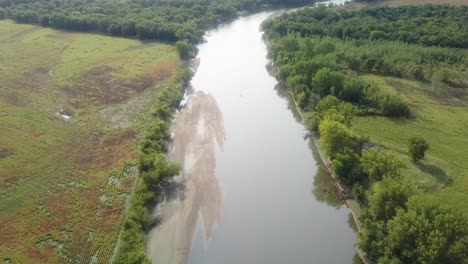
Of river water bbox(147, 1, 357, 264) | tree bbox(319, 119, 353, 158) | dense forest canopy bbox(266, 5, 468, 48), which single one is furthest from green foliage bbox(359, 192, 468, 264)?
dense forest canopy bbox(266, 5, 468, 48)

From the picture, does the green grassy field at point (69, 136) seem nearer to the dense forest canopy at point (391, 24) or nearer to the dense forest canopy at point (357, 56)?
the dense forest canopy at point (357, 56)

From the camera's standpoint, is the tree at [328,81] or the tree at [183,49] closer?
the tree at [328,81]

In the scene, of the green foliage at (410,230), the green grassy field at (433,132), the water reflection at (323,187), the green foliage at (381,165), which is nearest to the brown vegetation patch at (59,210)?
the water reflection at (323,187)

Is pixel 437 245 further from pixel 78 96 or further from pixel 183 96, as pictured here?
pixel 78 96

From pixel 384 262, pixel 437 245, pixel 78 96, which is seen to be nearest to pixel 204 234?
pixel 384 262

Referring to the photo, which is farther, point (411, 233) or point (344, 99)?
point (344, 99)

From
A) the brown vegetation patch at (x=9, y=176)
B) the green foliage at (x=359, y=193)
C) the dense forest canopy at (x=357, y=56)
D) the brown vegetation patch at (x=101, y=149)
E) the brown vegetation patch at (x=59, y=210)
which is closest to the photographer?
the green foliage at (x=359, y=193)

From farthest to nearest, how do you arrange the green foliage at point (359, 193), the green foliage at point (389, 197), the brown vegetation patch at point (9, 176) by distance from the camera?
the brown vegetation patch at point (9, 176)
the green foliage at point (359, 193)
the green foliage at point (389, 197)

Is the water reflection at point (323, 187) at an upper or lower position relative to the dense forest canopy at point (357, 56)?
lower
